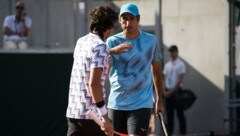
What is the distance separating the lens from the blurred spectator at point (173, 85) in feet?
43.9

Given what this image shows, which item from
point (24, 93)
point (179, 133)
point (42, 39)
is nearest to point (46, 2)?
point (42, 39)

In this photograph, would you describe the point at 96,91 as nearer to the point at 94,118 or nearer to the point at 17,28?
the point at 94,118

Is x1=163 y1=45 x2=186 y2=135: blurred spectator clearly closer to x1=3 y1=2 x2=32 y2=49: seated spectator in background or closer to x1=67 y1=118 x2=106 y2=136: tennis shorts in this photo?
x1=3 y1=2 x2=32 y2=49: seated spectator in background

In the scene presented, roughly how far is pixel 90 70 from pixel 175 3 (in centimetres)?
774

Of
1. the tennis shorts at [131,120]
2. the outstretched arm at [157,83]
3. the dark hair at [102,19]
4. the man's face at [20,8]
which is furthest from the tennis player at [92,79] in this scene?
the man's face at [20,8]

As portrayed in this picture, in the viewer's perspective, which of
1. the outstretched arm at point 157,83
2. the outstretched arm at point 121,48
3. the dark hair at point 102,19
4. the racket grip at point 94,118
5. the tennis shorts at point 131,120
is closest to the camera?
the racket grip at point 94,118

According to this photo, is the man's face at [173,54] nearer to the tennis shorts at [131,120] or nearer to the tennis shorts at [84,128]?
the tennis shorts at [131,120]

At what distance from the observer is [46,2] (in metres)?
10.1

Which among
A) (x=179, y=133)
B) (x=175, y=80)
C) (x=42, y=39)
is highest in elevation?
(x=42, y=39)

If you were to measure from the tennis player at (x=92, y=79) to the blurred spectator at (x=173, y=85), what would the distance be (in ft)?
22.6

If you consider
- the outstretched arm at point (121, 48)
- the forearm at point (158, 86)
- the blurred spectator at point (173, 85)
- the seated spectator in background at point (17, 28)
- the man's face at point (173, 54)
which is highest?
the seated spectator in background at point (17, 28)

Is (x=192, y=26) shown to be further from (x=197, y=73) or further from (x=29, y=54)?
(x=29, y=54)

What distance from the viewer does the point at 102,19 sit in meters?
6.48

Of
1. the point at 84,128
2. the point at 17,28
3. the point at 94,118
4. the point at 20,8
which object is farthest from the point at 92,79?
the point at 17,28
